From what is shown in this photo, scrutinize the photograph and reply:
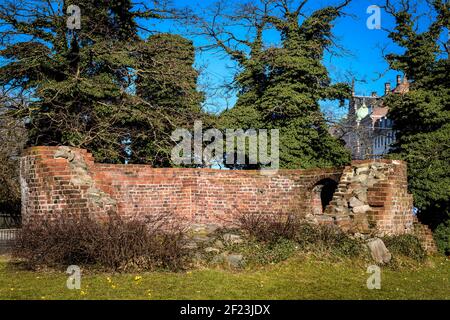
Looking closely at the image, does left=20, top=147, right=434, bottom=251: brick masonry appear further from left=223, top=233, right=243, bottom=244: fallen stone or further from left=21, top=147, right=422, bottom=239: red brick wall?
left=223, top=233, right=243, bottom=244: fallen stone

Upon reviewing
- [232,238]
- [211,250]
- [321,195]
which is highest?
[321,195]

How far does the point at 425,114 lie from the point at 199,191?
24.5ft

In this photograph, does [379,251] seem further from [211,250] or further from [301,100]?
[301,100]

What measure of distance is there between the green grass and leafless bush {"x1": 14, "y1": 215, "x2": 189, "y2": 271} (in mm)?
292

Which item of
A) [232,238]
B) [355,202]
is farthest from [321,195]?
[232,238]

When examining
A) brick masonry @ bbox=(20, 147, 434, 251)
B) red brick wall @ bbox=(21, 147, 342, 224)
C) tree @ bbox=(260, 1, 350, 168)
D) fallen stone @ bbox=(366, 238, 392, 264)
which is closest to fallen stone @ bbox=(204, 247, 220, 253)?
brick masonry @ bbox=(20, 147, 434, 251)

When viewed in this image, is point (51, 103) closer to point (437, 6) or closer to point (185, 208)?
point (185, 208)

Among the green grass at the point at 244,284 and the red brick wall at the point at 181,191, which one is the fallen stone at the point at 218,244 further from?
the red brick wall at the point at 181,191

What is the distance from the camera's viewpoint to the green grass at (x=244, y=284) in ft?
20.5

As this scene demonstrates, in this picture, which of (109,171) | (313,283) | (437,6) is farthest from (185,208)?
(437,6)

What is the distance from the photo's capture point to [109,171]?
12.0m

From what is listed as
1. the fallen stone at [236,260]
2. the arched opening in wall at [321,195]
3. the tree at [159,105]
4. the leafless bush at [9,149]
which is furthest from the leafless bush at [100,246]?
the tree at [159,105]

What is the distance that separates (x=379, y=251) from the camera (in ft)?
30.3

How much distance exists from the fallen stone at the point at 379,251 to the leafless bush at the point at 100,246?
4035 millimetres
